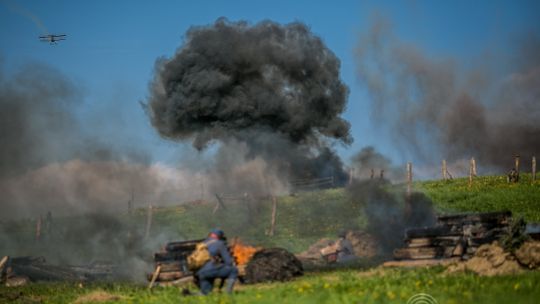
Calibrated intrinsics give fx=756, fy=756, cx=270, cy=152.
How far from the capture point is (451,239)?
84.0ft

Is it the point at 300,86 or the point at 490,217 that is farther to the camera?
the point at 300,86

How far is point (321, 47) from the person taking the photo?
83562 millimetres

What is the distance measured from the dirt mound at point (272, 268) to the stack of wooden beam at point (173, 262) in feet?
12.1

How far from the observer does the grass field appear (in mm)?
15391

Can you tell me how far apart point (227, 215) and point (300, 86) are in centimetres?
3544

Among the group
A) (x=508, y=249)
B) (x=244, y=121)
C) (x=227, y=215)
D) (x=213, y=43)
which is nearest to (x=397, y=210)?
(x=227, y=215)

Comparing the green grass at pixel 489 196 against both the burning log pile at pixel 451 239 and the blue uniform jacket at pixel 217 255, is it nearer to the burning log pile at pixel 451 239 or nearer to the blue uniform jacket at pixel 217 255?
the burning log pile at pixel 451 239

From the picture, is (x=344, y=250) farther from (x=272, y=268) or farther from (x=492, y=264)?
(x=492, y=264)

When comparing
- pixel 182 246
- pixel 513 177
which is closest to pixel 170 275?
pixel 182 246

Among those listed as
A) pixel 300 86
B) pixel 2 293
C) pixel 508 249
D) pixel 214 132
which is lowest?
pixel 2 293

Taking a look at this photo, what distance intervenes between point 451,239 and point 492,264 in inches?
257

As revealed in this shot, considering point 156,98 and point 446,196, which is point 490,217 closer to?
point 446,196

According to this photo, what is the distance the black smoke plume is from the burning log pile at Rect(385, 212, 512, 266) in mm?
45261

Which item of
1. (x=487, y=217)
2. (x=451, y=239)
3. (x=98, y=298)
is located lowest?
(x=98, y=298)
